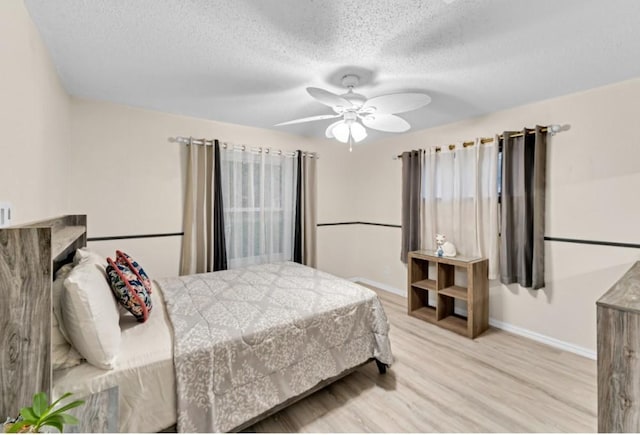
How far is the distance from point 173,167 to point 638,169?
4239 millimetres

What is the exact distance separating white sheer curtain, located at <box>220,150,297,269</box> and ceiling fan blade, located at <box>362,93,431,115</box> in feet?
6.19

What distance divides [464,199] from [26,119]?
3.65m

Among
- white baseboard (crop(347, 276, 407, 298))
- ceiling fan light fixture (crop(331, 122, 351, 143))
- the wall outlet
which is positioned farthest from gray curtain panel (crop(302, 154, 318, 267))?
the wall outlet

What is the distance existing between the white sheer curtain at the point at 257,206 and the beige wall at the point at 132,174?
1.52 feet

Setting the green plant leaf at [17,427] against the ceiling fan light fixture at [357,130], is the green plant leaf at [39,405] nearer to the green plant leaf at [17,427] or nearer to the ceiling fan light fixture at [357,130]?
the green plant leaf at [17,427]

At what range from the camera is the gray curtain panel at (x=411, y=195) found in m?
3.64

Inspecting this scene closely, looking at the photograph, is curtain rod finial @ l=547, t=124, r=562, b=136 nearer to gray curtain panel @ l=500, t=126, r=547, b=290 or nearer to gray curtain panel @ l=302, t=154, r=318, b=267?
gray curtain panel @ l=500, t=126, r=547, b=290

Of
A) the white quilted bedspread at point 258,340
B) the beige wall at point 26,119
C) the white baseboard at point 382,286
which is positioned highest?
the beige wall at point 26,119

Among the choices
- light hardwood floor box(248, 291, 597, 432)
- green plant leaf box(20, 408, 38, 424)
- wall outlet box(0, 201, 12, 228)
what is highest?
wall outlet box(0, 201, 12, 228)

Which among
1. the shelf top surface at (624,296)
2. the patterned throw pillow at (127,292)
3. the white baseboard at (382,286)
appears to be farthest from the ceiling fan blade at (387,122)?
the white baseboard at (382,286)

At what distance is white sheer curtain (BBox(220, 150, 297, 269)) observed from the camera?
11.2 ft

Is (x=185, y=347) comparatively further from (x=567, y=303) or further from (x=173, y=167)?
(x=567, y=303)

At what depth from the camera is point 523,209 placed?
2697 millimetres

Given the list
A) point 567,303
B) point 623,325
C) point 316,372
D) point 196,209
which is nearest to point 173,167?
point 196,209
